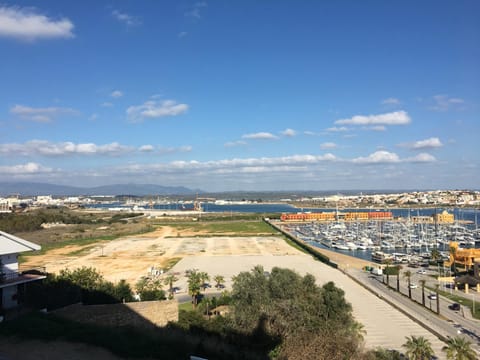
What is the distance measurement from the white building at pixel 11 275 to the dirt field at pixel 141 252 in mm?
17834

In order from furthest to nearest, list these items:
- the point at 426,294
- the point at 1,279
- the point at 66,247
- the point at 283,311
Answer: the point at 66,247, the point at 426,294, the point at 283,311, the point at 1,279

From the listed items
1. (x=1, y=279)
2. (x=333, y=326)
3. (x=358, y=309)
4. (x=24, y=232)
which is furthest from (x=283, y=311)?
(x=24, y=232)

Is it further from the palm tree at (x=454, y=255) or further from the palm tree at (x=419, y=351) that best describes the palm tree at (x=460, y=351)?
the palm tree at (x=454, y=255)

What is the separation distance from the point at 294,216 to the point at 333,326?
91.6 m

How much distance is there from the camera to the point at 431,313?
24.8m

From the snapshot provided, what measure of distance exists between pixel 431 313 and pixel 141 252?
3649 centimetres

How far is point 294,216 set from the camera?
105625 mm

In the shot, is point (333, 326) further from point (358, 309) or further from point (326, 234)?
point (326, 234)

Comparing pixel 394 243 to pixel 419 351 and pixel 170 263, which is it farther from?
pixel 419 351

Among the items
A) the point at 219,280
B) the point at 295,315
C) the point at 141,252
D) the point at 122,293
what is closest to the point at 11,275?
the point at 122,293

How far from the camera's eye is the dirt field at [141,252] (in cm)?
3931

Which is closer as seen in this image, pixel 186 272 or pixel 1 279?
pixel 1 279

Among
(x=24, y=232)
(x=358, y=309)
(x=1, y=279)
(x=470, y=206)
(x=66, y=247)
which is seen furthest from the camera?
(x=470, y=206)

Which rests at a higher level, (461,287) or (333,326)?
(333,326)
